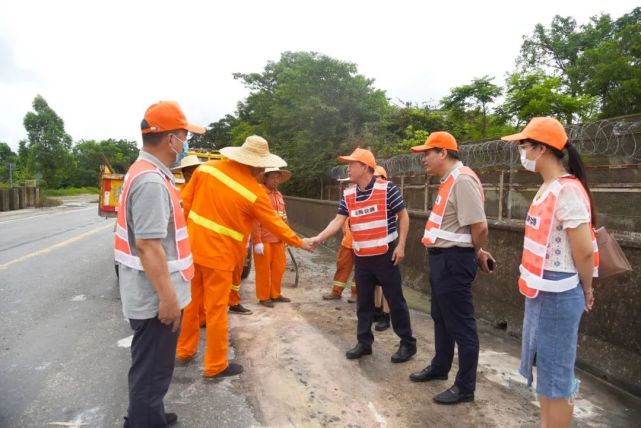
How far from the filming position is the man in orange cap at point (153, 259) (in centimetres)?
231

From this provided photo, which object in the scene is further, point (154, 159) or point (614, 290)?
point (614, 290)

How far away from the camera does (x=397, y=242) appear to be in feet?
13.9

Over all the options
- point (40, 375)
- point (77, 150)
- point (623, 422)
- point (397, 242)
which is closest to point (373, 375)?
point (397, 242)

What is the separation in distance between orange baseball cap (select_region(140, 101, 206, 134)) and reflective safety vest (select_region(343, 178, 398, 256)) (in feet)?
6.40

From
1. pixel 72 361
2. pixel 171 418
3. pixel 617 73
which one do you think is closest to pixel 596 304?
pixel 171 418

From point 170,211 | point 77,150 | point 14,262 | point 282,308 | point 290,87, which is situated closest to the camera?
point 170,211

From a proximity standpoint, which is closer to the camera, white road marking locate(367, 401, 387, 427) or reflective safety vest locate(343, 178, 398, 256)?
white road marking locate(367, 401, 387, 427)

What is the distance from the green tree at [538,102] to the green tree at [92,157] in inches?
2127

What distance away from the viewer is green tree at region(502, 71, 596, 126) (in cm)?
1831

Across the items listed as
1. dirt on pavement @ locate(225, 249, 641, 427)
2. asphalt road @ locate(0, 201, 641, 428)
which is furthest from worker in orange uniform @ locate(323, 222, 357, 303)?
dirt on pavement @ locate(225, 249, 641, 427)

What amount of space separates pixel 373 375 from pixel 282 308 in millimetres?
2210

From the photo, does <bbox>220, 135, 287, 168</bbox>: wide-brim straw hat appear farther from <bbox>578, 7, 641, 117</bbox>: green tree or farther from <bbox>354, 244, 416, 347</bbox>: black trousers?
<bbox>578, 7, 641, 117</bbox>: green tree

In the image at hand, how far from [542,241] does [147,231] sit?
82.4 inches

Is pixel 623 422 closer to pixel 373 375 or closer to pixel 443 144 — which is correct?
pixel 373 375
